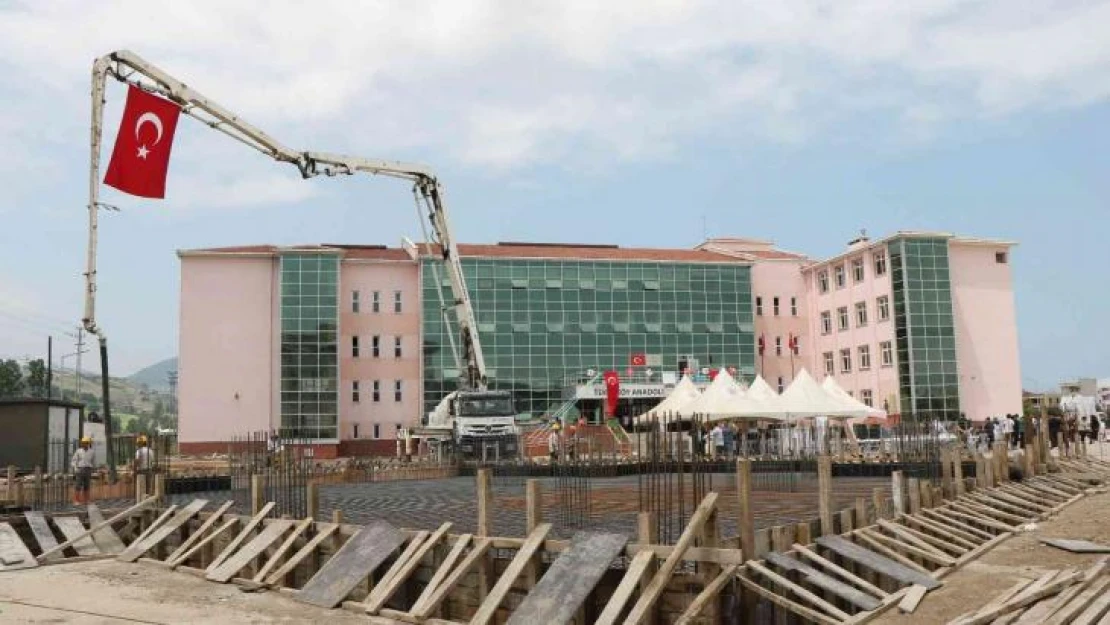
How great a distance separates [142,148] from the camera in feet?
69.4

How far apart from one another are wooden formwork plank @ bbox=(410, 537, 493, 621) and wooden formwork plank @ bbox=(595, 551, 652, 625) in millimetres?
1758

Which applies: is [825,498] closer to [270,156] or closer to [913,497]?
[913,497]

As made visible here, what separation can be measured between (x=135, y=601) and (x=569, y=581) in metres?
5.82

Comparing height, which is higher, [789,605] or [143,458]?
[143,458]

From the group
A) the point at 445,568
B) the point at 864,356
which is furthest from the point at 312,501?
the point at 864,356

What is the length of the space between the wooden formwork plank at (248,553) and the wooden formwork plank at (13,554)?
350cm

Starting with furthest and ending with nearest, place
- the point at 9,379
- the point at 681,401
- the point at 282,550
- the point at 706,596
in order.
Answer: the point at 9,379
the point at 681,401
the point at 282,550
the point at 706,596

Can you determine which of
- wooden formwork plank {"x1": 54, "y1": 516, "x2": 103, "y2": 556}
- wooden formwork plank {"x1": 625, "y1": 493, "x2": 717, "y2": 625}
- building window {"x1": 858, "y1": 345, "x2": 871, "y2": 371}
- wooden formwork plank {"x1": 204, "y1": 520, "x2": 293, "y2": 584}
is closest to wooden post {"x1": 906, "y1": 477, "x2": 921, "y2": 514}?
wooden formwork plank {"x1": 625, "y1": 493, "x2": 717, "y2": 625}

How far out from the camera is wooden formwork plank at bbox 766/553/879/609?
1047cm

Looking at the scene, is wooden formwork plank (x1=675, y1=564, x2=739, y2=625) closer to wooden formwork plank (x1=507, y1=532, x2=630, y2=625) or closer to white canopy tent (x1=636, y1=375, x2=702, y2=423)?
wooden formwork plank (x1=507, y1=532, x2=630, y2=625)

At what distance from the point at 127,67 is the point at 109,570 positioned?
15734 millimetres

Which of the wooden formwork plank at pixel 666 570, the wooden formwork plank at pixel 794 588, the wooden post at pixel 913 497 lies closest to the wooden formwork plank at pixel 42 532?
the wooden formwork plank at pixel 666 570

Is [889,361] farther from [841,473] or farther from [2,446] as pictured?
[2,446]

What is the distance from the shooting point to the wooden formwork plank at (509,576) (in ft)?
33.5
